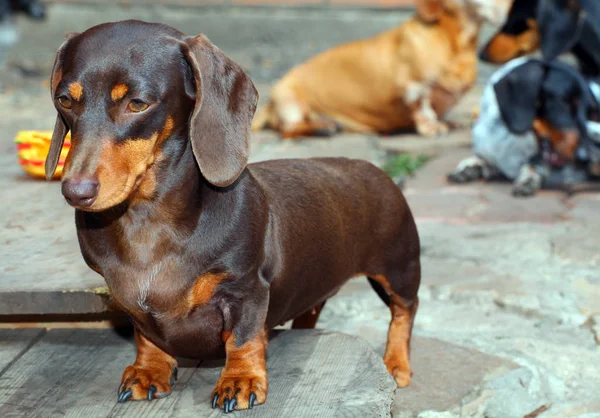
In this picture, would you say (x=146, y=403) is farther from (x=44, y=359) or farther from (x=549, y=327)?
(x=549, y=327)

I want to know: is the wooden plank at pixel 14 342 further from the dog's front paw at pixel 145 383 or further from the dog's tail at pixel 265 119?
the dog's tail at pixel 265 119

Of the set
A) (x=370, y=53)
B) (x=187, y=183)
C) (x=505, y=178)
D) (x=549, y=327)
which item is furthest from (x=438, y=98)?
(x=187, y=183)

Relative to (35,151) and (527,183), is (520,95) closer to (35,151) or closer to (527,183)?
(527,183)

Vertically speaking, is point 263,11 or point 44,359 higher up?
point 44,359

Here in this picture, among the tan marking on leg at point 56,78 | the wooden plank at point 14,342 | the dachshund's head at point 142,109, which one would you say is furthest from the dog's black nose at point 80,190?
the wooden plank at point 14,342

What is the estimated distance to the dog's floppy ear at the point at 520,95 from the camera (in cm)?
539

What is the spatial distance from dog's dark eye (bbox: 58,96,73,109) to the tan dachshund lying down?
184 inches

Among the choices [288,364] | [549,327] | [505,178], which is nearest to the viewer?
[288,364]

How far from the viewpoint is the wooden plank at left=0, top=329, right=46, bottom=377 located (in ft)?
8.90

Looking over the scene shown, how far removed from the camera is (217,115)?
2262 mm

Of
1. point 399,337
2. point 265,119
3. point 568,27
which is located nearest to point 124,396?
point 399,337

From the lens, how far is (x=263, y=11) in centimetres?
929

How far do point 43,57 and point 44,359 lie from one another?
725cm

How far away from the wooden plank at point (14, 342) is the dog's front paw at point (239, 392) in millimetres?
687
